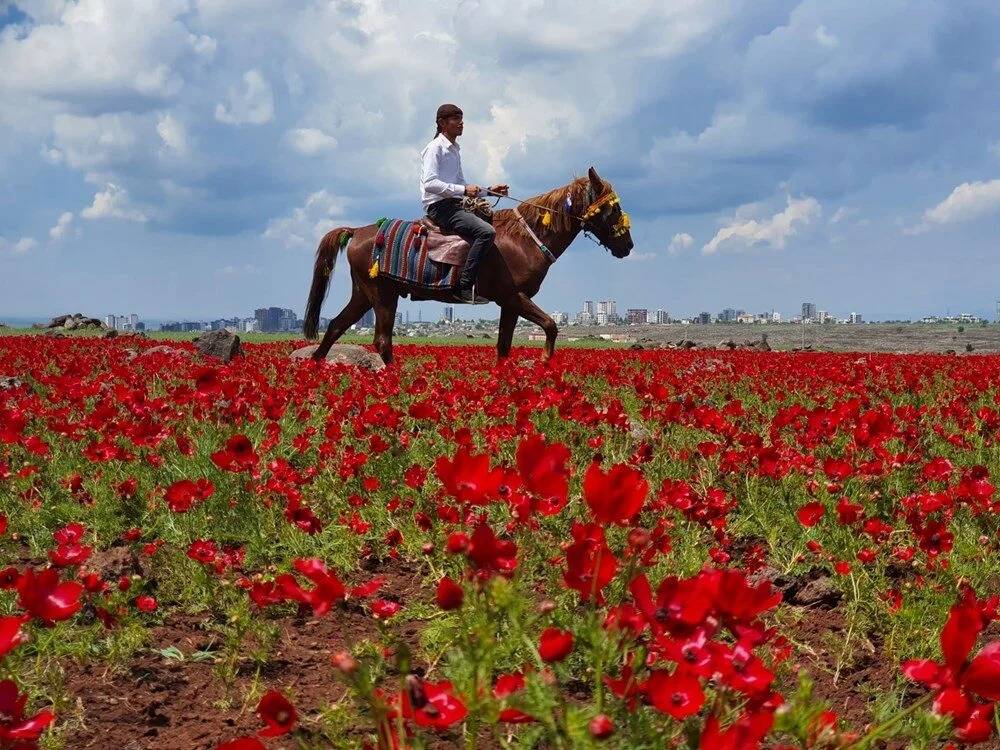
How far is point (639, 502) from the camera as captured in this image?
1555 mm

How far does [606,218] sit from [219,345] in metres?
8.32

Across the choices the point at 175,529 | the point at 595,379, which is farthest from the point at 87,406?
the point at 595,379

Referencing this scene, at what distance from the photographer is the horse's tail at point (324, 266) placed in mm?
12328

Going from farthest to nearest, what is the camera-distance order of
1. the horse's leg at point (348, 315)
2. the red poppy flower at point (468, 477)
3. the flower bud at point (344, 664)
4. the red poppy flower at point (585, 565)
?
1. the horse's leg at point (348, 315)
2. the red poppy flower at point (468, 477)
3. the red poppy flower at point (585, 565)
4. the flower bud at point (344, 664)

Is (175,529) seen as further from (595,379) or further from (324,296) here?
(324,296)

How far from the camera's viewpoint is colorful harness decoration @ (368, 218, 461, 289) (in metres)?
11.1

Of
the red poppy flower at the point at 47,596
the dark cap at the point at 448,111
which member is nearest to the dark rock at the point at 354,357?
the dark cap at the point at 448,111

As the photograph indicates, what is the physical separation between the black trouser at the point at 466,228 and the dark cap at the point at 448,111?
1.13 meters

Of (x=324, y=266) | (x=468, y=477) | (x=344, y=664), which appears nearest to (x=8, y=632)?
(x=344, y=664)

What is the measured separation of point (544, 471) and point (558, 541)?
7.13ft

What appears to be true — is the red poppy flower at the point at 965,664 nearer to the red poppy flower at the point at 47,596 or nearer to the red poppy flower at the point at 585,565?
the red poppy flower at the point at 585,565

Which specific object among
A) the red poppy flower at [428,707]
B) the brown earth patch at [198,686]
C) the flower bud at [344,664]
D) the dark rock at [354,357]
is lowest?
the brown earth patch at [198,686]

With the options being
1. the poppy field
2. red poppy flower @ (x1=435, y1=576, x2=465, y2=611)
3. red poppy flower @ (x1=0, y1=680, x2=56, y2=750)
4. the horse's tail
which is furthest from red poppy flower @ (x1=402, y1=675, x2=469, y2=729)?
the horse's tail

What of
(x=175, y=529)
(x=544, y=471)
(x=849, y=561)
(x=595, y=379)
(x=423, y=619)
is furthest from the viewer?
(x=595, y=379)
